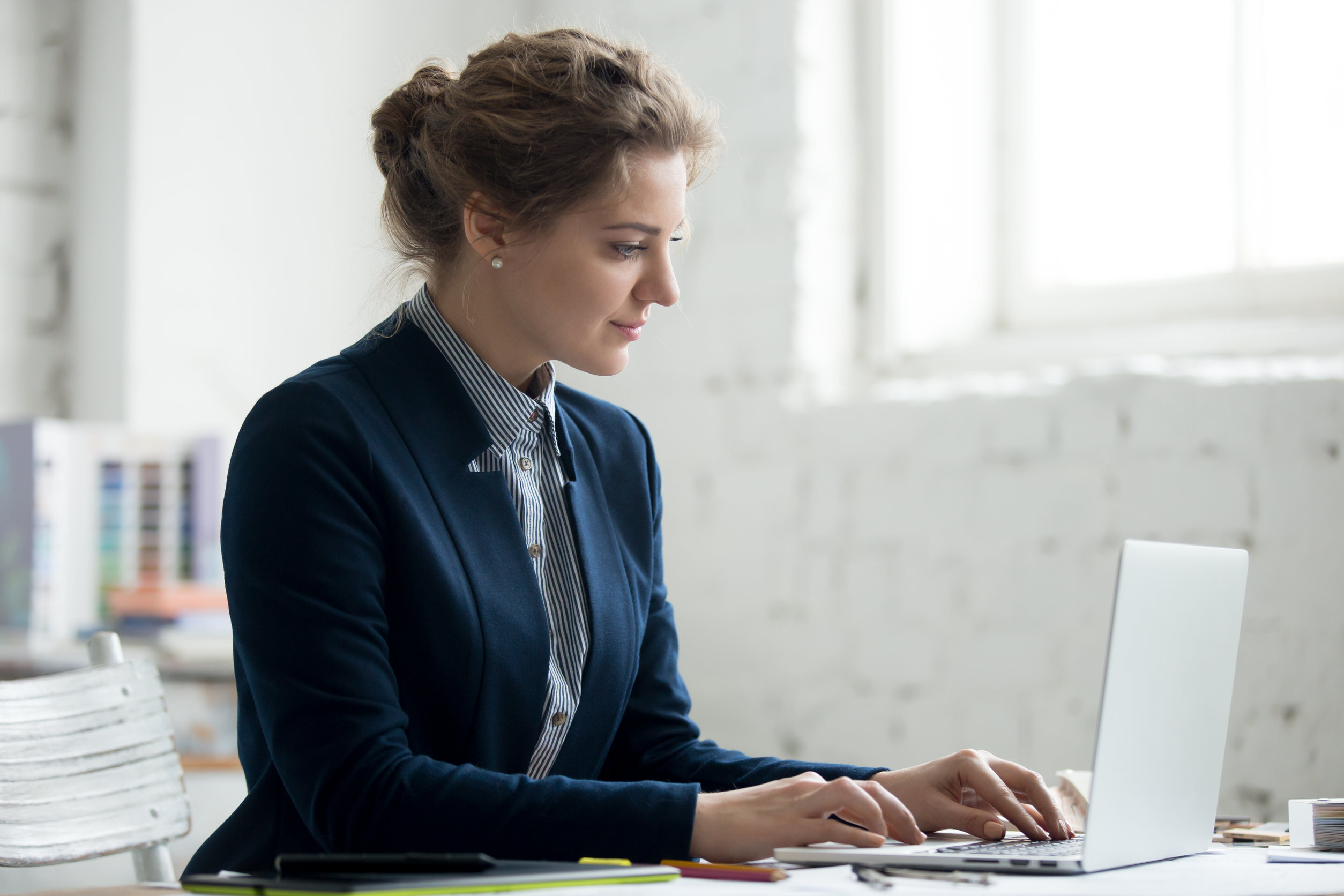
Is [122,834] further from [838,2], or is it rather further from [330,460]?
[838,2]

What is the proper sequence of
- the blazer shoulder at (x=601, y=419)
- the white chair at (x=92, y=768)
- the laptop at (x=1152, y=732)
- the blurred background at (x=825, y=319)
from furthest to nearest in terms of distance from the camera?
1. the blurred background at (x=825, y=319)
2. the blazer shoulder at (x=601, y=419)
3. the white chair at (x=92, y=768)
4. the laptop at (x=1152, y=732)

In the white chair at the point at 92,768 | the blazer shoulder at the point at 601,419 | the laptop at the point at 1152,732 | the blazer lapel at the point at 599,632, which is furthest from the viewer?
the blazer shoulder at the point at 601,419

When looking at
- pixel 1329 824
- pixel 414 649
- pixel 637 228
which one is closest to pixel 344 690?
A: pixel 414 649

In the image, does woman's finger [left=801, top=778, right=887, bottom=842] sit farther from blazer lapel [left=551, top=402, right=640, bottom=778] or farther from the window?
the window

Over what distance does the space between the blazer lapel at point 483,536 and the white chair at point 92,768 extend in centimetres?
31

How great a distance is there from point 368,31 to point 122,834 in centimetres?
202

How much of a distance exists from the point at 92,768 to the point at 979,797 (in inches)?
28.5

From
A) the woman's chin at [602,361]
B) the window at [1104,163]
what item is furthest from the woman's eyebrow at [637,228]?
the window at [1104,163]

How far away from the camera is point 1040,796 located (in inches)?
39.0

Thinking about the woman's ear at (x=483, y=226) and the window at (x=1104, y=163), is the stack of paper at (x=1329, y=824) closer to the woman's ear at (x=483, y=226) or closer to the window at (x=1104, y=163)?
the woman's ear at (x=483, y=226)

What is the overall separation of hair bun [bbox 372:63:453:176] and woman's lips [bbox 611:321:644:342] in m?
0.25

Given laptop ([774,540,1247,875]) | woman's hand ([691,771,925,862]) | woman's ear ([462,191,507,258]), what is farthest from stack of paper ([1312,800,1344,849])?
woman's ear ([462,191,507,258])

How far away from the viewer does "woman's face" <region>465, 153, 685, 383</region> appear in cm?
116

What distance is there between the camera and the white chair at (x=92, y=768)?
1.06m
